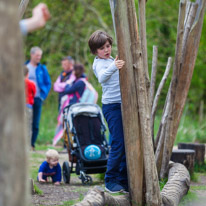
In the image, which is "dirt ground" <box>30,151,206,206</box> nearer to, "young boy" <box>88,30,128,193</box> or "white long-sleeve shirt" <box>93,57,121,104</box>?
"young boy" <box>88,30,128,193</box>

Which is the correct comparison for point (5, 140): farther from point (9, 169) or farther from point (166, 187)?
point (166, 187)

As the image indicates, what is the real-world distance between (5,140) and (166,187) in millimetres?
2732

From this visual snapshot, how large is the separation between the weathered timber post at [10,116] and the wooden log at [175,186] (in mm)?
2217

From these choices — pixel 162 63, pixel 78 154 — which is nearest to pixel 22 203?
pixel 78 154

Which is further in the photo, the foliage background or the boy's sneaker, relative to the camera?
the foliage background

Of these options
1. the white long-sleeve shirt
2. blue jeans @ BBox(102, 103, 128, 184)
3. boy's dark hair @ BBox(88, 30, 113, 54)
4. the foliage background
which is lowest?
blue jeans @ BBox(102, 103, 128, 184)

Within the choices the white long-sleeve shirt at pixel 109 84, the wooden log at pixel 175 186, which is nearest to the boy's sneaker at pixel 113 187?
the wooden log at pixel 175 186

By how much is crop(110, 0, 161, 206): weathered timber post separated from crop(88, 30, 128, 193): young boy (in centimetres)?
42

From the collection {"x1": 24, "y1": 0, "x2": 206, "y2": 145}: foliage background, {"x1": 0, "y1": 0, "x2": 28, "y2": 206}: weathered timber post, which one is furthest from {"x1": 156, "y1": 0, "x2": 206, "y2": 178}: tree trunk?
{"x1": 24, "y1": 0, "x2": 206, "y2": 145}: foliage background

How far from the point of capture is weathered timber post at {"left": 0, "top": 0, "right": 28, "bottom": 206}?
1798 millimetres

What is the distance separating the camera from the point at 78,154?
6.08 meters

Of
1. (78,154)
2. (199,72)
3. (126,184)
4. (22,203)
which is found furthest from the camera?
(199,72)

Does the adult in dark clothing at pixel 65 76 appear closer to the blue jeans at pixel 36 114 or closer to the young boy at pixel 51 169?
the blue jeans at pixel 36 114

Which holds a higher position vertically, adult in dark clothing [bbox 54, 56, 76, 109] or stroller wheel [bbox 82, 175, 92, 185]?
adult in dark clothing [bbox 54, 56, 76, 109]
